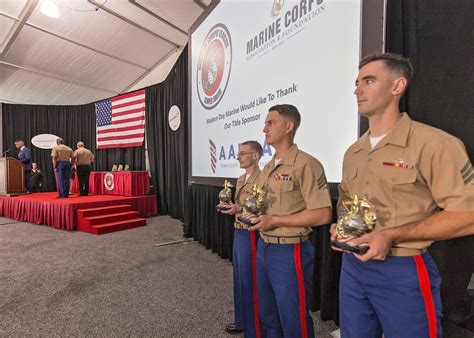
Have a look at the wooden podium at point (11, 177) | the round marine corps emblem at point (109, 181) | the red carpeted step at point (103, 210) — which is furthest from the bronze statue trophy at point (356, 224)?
the wooden podium at point (11, 177)

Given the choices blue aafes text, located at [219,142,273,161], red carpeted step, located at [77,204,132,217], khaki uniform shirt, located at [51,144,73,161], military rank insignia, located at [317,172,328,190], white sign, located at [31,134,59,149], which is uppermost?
white sign, located at [31,134,59,149]

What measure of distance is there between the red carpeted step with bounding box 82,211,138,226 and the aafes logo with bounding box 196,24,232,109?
2906 millimetres

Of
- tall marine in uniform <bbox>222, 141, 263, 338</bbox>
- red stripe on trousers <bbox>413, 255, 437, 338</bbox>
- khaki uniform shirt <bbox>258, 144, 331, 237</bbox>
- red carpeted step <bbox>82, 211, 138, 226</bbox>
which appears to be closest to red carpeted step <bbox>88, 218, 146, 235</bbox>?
red carpeted step <bbox>82, 211, 138, 226</bbox>

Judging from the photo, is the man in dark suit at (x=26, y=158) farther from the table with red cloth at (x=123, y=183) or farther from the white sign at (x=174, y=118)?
the white sign at (x=174, y=118)

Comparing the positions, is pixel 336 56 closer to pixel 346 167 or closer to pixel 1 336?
pixel 346 167

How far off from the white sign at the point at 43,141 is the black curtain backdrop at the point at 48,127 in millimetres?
144

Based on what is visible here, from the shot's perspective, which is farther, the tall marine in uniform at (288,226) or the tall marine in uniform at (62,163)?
the tall marine in uniform at (62,163)

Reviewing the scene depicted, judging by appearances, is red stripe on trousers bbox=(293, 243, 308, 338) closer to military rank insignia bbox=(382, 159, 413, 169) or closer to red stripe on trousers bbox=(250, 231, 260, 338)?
red stripe on trousers bbox=(250, 231, 260, 338)

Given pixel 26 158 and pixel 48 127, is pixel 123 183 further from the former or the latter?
pixel 48 127

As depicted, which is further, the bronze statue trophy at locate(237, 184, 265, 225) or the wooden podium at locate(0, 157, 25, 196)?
the wooden podium at locate(0, 157, 25, 196)

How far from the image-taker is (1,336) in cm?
171

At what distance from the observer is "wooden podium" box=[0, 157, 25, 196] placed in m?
6.40

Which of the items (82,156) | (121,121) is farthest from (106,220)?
(121,121)

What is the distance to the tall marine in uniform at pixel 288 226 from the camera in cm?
118
